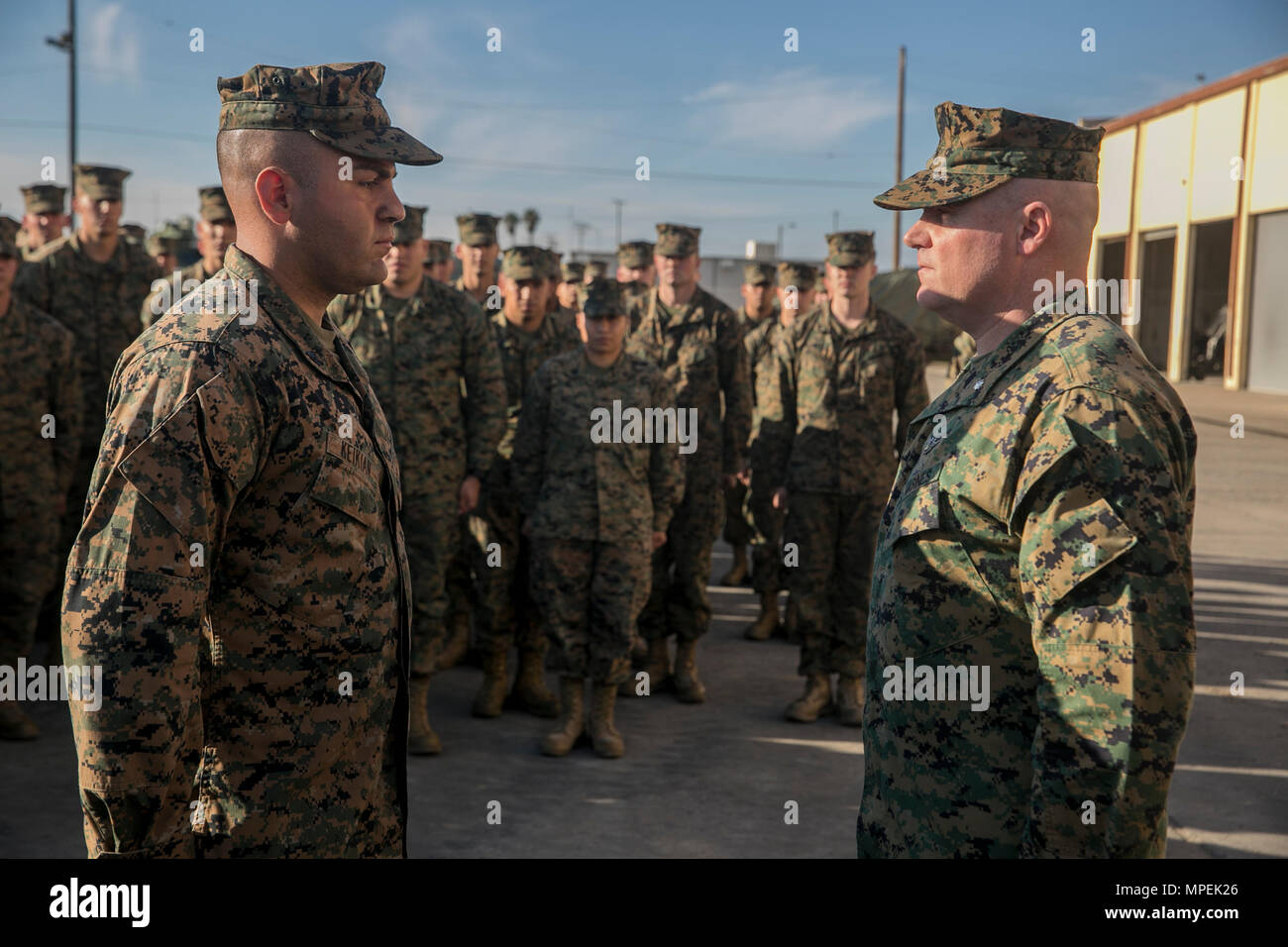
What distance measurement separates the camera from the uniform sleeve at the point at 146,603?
5.74 ft

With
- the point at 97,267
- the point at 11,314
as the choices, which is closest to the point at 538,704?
the point at 11,314

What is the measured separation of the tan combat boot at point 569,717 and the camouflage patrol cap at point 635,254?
143 inches

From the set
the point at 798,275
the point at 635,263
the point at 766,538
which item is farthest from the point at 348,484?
the point at 798,275

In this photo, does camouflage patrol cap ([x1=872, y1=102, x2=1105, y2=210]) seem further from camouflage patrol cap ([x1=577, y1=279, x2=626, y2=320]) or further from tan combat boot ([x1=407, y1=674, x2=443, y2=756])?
tan combat boot ([x1=407, y1=674, x2=443, y2=756])

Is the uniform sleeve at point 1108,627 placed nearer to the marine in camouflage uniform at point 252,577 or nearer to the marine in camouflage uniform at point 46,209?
the marine in camouflage uniform at point 252,577

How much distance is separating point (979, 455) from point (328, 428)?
118 cm

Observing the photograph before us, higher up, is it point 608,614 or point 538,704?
point 608,614

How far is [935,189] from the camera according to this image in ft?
7.04

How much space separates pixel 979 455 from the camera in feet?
6.26

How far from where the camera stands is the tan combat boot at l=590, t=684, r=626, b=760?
5.22 meters

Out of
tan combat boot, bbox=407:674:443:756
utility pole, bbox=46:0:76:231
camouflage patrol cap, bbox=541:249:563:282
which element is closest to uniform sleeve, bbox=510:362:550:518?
tan combat boot, bbox=407:674:443:756

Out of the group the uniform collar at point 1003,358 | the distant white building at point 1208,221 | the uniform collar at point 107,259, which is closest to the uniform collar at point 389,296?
the uniform collar at point 107,259

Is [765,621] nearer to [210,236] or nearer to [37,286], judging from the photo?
[210,236]
